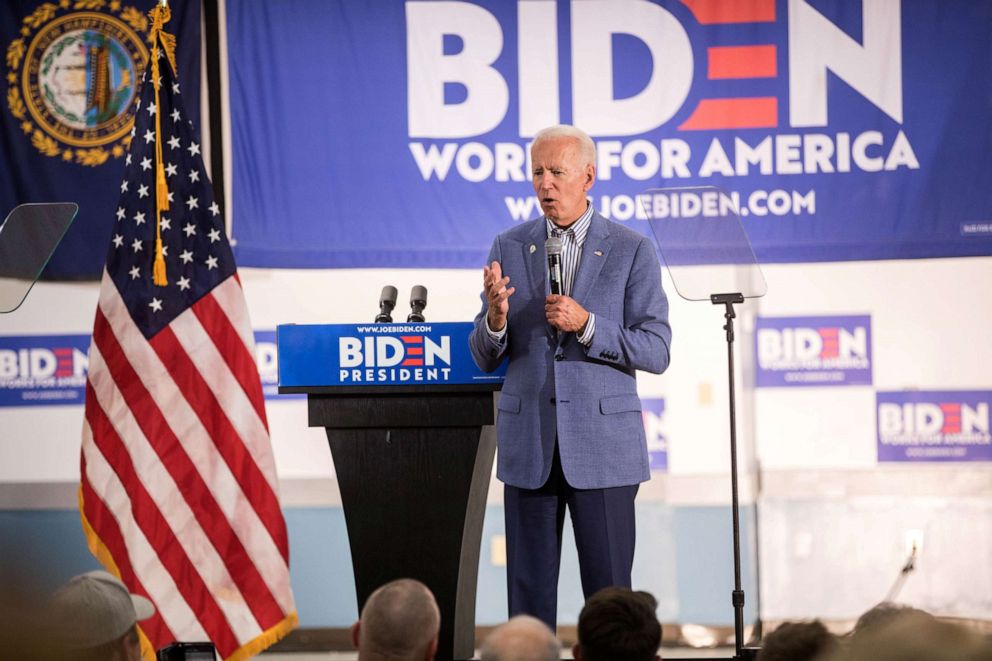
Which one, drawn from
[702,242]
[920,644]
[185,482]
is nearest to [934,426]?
[702,242]

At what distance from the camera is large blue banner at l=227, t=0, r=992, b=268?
4.88 meters

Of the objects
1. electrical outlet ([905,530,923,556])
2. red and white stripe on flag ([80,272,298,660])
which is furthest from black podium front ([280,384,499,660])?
electrical outlet ([905,530,923,556])

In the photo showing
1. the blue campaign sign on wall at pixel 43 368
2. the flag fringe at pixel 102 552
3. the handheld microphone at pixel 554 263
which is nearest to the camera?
the handheld microphone at pixel 554 263

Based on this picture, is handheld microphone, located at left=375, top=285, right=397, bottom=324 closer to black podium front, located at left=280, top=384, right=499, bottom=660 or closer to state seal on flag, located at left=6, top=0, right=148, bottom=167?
black podium front, located at left=280, top=384, right=499, bottom=660

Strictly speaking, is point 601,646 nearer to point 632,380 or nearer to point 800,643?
point 800,643

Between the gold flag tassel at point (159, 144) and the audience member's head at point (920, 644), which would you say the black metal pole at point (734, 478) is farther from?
the audience member's head at point (920, 644)

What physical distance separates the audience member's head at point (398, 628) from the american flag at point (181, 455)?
2.37m

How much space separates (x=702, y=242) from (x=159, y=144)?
215 centimetres

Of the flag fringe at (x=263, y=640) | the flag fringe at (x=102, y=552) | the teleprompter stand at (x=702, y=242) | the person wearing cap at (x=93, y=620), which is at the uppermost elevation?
the teleprompter stand at (x=702, y=242)

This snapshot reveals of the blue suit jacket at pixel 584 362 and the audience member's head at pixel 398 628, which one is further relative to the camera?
the blue suit jacket at pixel 584 362

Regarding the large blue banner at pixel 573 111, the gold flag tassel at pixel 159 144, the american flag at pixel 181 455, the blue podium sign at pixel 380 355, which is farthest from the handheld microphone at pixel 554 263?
the large blue banner at pixel 573 111

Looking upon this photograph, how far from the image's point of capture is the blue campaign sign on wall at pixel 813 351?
4.98m

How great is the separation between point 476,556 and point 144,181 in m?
1.99

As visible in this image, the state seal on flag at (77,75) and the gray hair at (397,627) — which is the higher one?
the state seal on flag at (77,75)
